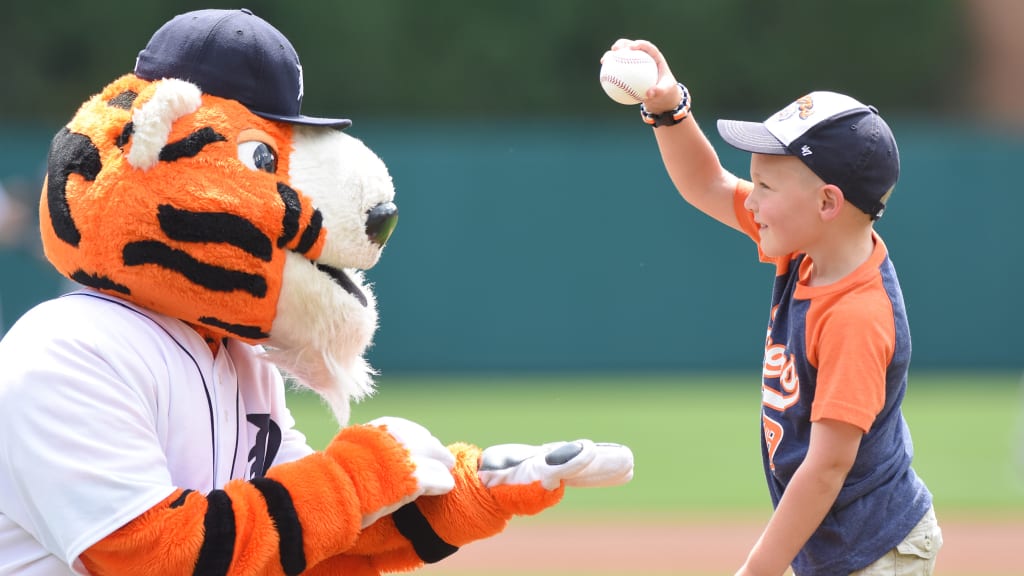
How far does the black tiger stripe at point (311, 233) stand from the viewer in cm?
257

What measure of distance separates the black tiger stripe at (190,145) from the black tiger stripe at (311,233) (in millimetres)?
225

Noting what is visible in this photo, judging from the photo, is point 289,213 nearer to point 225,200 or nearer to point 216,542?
point 225,200

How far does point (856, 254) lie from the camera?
9.21 ft

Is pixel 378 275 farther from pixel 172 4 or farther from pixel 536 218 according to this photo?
pixel 172 4

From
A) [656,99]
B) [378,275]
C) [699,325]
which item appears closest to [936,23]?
[699,325]

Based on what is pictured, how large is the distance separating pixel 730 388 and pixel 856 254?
40.8ft

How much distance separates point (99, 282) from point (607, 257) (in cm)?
1350

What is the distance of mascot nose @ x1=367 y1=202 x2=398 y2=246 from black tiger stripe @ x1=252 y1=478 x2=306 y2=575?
533 millimetres

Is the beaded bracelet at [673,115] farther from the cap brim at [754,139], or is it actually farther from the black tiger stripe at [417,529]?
the black tiger stripe at [417,529]

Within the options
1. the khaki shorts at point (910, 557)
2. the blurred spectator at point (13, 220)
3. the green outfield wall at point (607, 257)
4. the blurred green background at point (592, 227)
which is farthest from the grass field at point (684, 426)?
the khaki shorts at point (910, 557)

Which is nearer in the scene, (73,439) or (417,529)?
(73,439)

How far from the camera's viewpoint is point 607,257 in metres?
15.9

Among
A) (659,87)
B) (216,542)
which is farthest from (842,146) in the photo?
(216,542)

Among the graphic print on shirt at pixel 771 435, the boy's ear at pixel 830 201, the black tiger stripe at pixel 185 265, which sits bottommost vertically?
the graphic print on shirt at pixel 771 435
